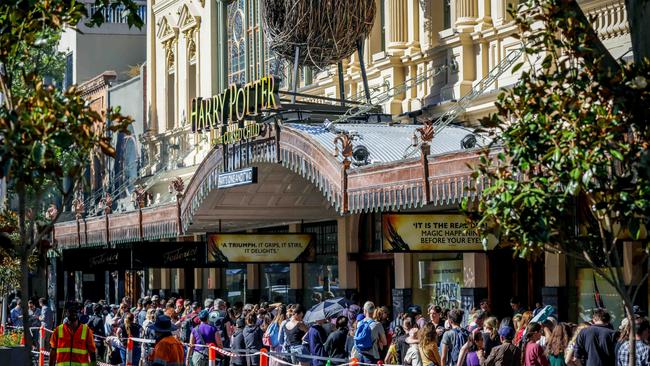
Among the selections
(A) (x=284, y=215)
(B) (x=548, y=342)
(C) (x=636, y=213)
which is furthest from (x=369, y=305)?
(A) (x=284, y=215)

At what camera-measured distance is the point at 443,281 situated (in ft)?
90.4

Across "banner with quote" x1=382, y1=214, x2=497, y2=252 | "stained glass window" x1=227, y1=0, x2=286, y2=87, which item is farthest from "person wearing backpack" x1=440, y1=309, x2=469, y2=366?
"stained glass window" x1=227, y1=0, x2=286, y2=87

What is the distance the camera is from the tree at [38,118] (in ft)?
39.8

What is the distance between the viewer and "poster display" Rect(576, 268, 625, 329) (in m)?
22.7

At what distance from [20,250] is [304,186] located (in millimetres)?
16975

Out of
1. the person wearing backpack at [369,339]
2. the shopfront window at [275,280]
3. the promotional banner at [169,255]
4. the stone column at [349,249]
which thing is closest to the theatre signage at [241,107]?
the stone column at [349,249]

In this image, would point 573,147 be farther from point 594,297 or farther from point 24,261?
point 594,297

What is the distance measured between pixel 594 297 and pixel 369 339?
457cm

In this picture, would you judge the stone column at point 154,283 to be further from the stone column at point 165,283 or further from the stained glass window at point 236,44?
the stained glass window at point 236,44

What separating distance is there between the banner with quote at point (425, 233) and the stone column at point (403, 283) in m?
5.96

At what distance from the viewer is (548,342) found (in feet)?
59.6

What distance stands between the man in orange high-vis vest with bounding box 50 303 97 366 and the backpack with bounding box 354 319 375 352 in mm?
3613

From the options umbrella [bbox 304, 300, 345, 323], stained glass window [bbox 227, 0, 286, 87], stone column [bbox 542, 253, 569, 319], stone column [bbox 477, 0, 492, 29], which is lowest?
umbrella [bbox 304, 300, 345, 323]

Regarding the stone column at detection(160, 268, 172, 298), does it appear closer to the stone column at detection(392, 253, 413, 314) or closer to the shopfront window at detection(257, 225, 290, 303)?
the shopfront window at detection(257, 225, 290, 303)
